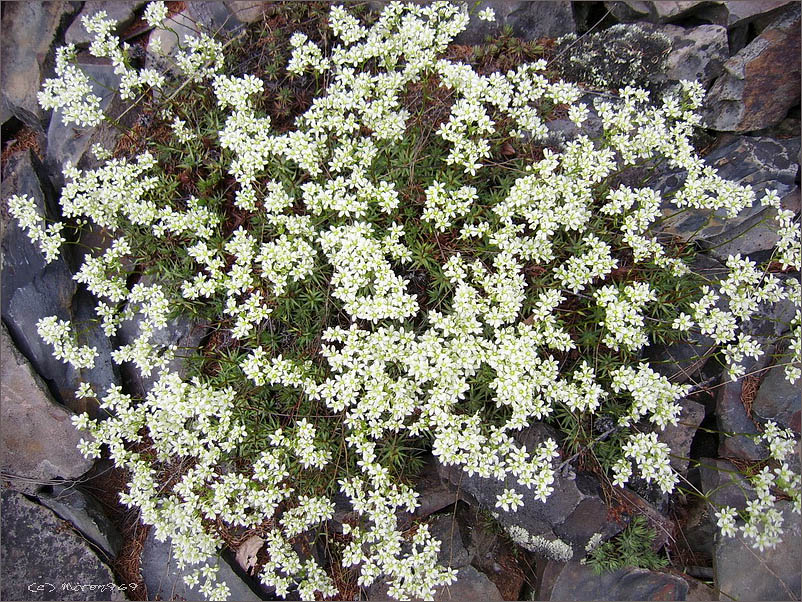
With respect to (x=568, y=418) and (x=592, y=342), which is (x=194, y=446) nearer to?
(x=568, y=418)

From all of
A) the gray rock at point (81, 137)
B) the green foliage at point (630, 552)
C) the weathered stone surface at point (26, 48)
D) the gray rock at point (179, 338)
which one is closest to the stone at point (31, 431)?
the gray rock at point (179, 338)

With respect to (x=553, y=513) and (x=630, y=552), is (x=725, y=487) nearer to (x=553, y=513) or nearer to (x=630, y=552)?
(x=630, y=552)

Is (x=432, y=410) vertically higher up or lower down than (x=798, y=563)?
lower down

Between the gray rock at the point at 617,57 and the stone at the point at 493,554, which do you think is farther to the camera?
the gray rock at the point at 617,57

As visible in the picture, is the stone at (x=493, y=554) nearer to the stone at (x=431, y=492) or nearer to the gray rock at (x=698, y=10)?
the stone at (x=431, y=492)

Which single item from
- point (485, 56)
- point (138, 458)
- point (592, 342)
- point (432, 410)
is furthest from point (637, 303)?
point (138, 458)

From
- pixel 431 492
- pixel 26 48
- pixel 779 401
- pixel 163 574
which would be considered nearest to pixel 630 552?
pixel 431 492
